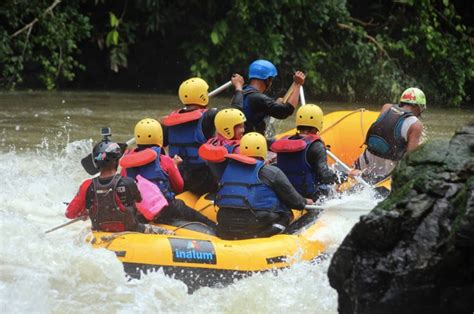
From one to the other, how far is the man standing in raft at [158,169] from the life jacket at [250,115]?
110 cm

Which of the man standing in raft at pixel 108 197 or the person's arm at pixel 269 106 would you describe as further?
the person's arm at pixel 269 106

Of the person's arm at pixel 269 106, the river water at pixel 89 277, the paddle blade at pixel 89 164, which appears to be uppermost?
the person's arm at pixel 269 106

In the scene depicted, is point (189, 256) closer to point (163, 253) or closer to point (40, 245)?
point (163, 253)

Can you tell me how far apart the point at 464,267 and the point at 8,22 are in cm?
1197

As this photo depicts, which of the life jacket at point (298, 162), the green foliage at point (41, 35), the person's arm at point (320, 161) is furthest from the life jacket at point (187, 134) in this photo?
the green foliage at point (41, 35)

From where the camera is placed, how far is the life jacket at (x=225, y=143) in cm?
648

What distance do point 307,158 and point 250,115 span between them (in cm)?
102

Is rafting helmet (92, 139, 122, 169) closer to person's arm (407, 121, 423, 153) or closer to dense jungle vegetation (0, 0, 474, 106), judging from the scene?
person's arm (407, 121, 423, 153)

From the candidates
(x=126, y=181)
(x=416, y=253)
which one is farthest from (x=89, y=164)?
(x=416, y=253)

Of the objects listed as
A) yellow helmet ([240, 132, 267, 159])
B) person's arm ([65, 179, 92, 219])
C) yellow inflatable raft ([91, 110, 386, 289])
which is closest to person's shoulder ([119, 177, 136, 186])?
person's arm ([65, 179, 92, 219])

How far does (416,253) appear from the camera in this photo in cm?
374

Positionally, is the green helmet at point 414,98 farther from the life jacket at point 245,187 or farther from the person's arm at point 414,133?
the life jacket at point 245,187

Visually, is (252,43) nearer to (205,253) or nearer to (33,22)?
(33,22)

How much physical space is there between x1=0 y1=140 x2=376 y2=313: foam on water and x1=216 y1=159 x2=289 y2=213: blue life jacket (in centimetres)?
49
